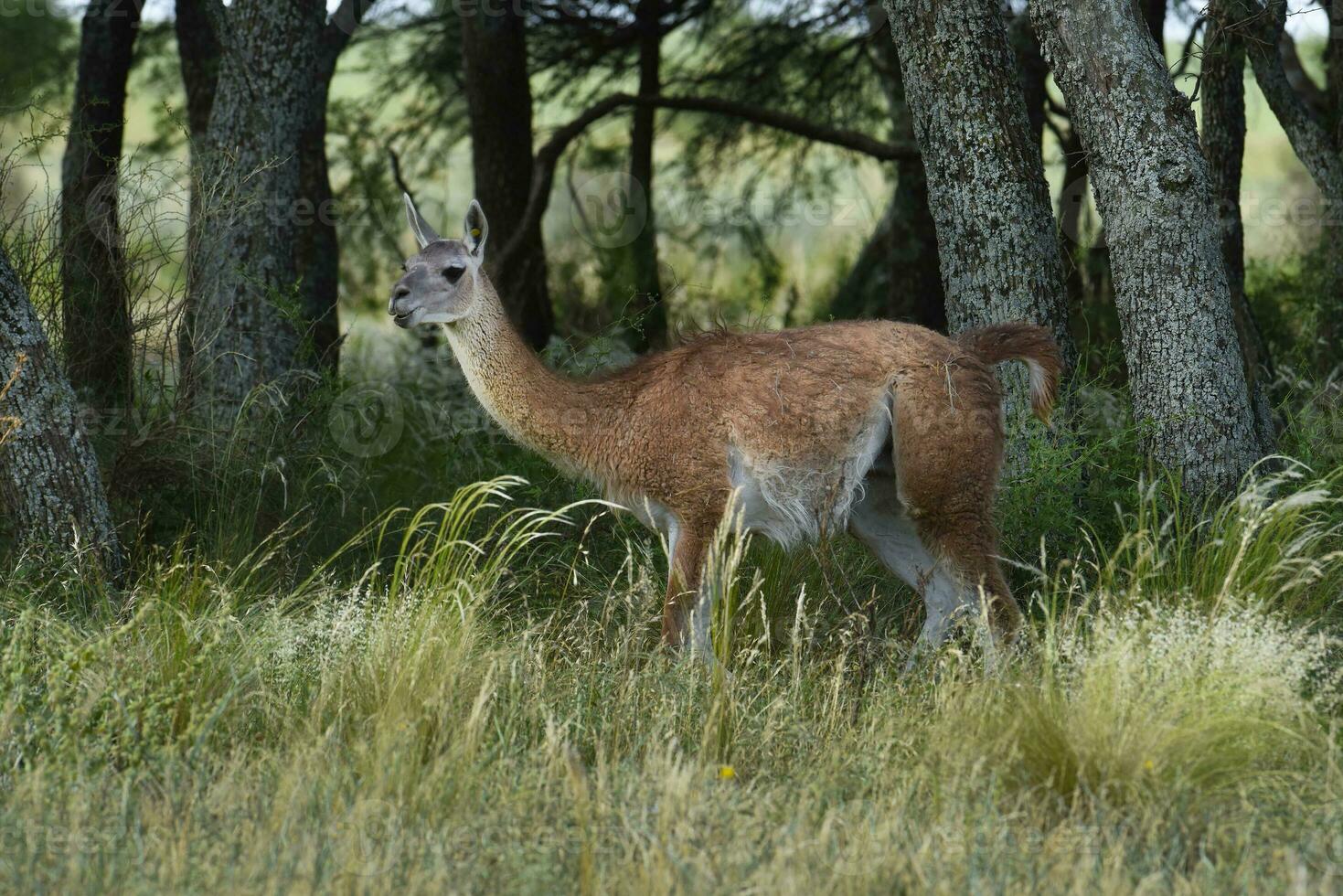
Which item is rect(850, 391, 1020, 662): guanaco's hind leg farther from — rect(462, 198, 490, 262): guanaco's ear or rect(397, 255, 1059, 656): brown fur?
rect(462, 198, 490, 262): guanaco's ear

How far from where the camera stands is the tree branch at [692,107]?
11.2 meters

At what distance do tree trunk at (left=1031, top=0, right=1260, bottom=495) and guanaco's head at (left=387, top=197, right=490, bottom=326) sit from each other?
2.87 meters

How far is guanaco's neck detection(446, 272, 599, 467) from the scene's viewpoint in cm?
651

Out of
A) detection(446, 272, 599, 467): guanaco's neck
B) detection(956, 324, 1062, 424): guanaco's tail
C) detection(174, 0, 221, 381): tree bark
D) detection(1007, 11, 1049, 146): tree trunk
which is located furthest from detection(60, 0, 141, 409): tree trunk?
detection(1007, 11, 1049, 146): tree trunk

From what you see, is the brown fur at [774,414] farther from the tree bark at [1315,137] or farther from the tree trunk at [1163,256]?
the tree bark at [1315,137]

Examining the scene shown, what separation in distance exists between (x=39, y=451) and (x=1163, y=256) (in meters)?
5.00

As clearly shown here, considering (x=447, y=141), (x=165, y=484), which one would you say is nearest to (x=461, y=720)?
(x=165, y=484)

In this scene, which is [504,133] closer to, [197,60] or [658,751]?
[197,60]

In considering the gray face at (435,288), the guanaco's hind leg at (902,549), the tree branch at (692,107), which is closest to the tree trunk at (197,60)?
the tree branch at (692,107)

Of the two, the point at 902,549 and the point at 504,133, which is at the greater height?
the point at 504,133

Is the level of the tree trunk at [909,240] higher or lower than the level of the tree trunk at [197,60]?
lower

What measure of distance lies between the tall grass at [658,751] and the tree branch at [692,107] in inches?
226

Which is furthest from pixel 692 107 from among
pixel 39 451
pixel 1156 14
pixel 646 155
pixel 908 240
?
pixel 39 451

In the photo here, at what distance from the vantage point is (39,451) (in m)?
6.48
